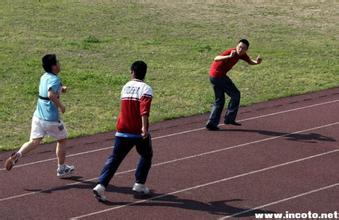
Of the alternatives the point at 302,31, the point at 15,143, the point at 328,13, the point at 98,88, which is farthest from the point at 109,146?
the point at 328,13

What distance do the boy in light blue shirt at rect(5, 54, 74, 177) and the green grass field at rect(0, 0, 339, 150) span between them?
6.61ft

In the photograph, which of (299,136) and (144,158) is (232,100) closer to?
(299,136)

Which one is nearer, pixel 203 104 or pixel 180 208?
pixel 180 208

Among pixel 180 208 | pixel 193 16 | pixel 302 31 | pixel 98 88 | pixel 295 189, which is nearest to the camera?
pixel 180 208

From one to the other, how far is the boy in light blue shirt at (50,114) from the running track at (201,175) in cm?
34

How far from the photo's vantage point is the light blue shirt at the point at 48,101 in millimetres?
10680

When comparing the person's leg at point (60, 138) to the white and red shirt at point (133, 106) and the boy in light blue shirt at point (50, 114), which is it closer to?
the boy in light blue shirt at point (50, 114)

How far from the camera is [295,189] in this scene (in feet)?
35.0

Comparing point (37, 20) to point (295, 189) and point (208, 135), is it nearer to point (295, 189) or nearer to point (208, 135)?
point (208, 135)

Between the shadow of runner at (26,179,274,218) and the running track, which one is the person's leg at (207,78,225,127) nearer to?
the running track

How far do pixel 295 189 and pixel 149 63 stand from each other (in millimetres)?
10592

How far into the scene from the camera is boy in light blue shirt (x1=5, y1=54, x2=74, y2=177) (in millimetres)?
10695

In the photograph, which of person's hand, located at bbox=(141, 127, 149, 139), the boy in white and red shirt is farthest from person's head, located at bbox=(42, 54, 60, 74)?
person's hand, located at bbox=(141, 127, 149, 139)

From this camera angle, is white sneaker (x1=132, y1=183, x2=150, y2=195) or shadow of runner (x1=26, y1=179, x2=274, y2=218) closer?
shadow of runner (x1=26, y1=179, x2=274, y2=218)
